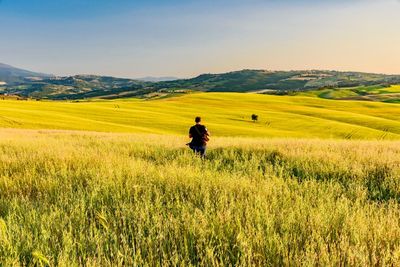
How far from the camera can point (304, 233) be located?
448 cm

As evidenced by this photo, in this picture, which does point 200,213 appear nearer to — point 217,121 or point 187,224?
point 187,224

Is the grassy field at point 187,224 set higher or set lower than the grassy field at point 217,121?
higher

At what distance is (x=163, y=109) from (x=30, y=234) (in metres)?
68.2

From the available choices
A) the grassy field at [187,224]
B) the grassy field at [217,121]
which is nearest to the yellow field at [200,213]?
the grassy field at [187,224]

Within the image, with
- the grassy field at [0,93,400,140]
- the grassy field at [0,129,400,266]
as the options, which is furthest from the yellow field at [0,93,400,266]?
the grassy field at [0,93,400,140]

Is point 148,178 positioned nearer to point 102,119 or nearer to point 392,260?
point 392,260

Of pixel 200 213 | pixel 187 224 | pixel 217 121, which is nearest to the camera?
pixel 187 224

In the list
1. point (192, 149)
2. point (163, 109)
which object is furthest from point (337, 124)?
point (192, 149)

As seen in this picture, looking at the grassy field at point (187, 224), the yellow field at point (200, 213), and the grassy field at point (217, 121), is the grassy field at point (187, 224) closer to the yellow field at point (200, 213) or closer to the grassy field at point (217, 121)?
the yellow field at point (200, 213)

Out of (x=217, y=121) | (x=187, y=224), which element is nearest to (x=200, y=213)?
(x=187, y=224)

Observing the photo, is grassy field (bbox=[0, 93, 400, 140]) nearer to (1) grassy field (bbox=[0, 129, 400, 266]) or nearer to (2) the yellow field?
(2) the yellow field

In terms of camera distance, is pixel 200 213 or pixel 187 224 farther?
pixel 200 213

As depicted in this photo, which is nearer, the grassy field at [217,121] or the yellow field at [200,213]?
the yellow field at [200,213]

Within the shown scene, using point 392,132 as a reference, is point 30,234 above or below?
above
